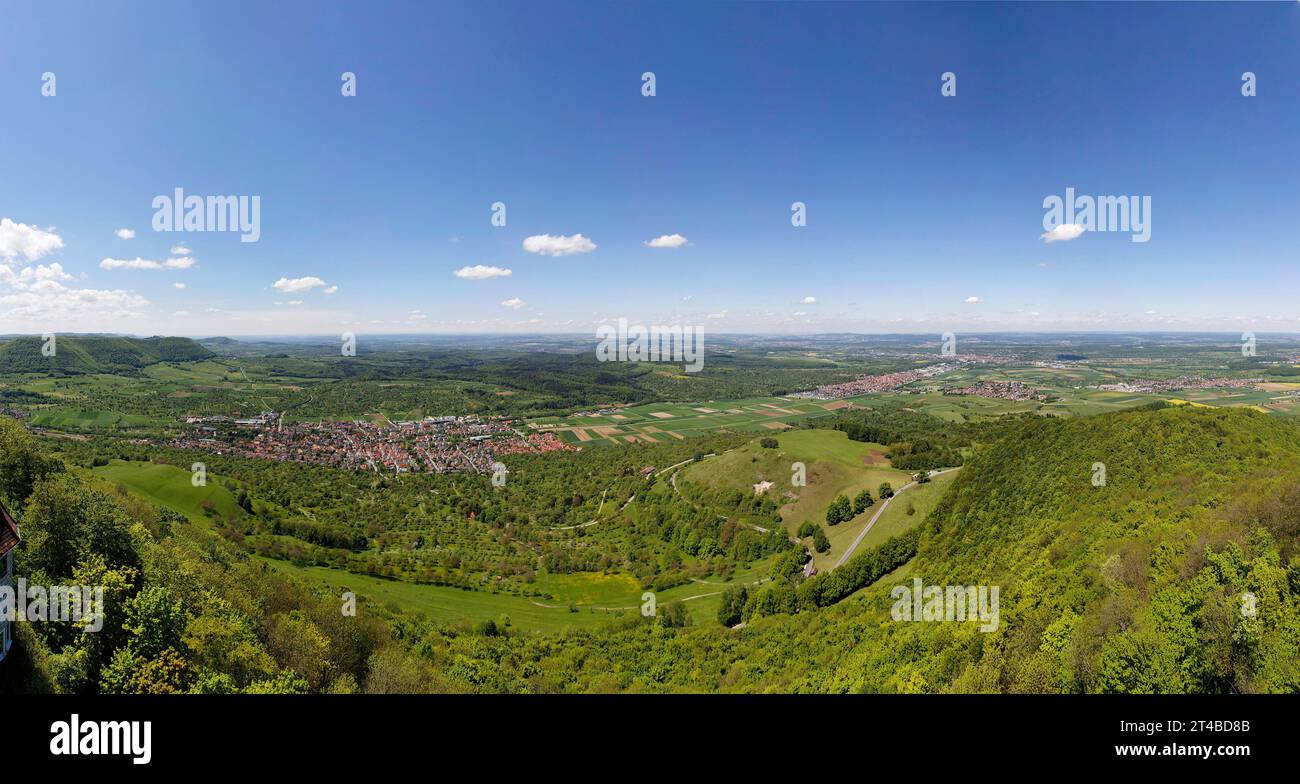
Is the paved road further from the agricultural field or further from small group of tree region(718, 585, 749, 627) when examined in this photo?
the agricultural field

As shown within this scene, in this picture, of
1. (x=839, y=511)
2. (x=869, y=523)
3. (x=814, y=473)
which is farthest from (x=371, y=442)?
(x=869, y=523)

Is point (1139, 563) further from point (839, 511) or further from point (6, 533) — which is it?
point (839, 511)

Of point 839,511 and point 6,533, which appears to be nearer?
point 6,533

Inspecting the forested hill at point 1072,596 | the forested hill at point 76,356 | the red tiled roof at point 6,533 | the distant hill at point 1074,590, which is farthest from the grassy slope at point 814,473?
the forested hill at point 76,356

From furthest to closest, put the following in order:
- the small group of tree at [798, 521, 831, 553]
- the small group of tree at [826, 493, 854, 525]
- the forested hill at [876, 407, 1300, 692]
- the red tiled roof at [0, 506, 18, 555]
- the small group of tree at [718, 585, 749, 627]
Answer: the small group of tree at [826, 493, 854, 525]
the small group of tree at [798, 521, 831, 553]
the small group of tree at [718, 585, 749, 627]
the forested hill at [876, 407, 1300, 692]
the red tiled roof at [0, 506, 18, 555]

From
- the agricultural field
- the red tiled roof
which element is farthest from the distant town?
the red tiled roof
